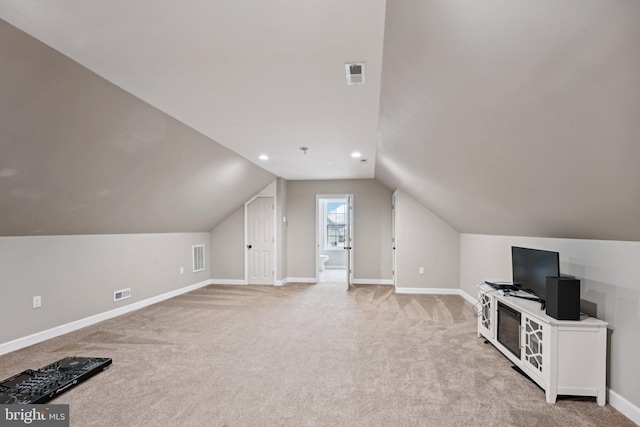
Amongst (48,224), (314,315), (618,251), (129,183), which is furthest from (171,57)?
(314,315)

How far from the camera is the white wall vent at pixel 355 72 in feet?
7.81

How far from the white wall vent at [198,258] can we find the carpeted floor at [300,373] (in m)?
1.92

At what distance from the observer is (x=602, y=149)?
166cm

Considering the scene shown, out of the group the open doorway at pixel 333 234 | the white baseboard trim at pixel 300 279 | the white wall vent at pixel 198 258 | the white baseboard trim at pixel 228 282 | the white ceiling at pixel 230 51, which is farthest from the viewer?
the open doorway at pixel 333 234

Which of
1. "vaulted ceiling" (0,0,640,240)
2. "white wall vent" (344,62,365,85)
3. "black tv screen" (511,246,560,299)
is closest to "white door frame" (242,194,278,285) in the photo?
"vaulted ceiling" (0,0,640,240)

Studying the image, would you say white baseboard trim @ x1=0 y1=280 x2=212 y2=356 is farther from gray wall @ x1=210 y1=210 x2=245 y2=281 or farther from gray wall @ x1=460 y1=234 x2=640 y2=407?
gray wall @ x1=460 y1=234 x2=640 y2=407

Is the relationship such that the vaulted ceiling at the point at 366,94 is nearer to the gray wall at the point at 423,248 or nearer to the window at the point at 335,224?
the gray wall at the point at 423,248

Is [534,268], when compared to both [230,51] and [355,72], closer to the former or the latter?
[355,72]

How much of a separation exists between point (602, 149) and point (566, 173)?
430 millimetres

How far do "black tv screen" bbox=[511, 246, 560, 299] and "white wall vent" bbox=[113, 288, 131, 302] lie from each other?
5.38 m

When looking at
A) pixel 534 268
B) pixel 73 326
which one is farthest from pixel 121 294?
pixel 534 268

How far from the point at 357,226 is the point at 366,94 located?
4.90 metres

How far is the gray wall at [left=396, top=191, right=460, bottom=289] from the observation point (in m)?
6.53

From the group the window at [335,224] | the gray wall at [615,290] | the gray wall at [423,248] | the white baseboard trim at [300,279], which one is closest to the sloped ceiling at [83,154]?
the white baseboard trim at [300,279]
